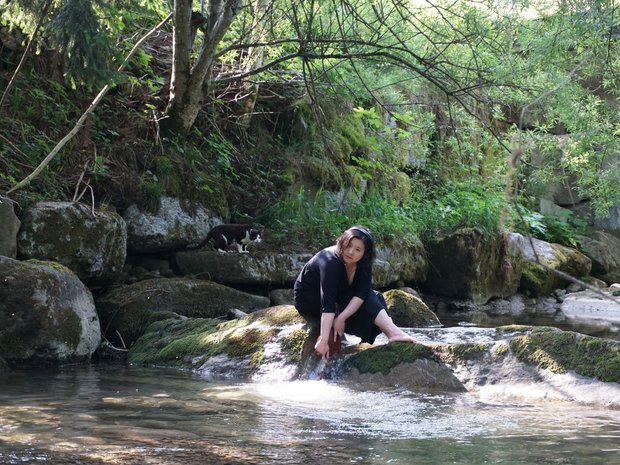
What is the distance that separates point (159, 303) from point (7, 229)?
188 cm

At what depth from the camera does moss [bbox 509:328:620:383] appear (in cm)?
570

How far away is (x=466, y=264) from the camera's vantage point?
13625mm

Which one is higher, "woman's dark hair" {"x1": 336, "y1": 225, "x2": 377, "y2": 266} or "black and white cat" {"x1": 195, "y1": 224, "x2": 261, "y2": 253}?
"black and white cat" {"x1": 195, "y1": 224, "x2": 261, "y2": 253}

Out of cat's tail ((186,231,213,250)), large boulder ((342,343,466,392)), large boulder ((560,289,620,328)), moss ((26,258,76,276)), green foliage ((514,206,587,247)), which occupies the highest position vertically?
green foliage ((514,206,587,247))

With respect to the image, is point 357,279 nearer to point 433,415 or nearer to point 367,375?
point 367,375

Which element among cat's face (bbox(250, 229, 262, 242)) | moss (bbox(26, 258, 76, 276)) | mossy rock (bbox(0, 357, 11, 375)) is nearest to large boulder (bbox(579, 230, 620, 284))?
cat's face (bbox(250, 229, 262, 242))

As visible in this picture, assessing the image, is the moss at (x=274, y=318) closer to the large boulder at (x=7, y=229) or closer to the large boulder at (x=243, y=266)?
the large boulder at (x=243, y=266)

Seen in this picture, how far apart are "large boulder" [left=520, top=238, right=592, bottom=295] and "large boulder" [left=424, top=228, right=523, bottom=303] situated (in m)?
0.90

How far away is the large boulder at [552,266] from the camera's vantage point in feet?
50.4

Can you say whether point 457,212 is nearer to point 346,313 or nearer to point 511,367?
point 346,313

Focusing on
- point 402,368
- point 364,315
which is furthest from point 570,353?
point 364,315

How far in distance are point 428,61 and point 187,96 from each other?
5270 mm

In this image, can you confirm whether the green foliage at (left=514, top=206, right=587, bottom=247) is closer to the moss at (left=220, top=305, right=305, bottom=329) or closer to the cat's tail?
the cat's tail

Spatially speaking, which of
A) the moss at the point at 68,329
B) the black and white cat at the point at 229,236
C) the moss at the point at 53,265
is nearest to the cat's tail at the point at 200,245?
the black and white cat at the point at 229,236
